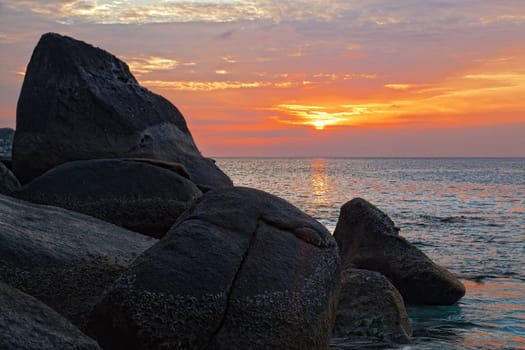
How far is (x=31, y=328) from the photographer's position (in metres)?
4.55

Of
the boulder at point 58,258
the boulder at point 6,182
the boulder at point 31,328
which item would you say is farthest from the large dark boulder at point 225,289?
the boulder at point 6,182

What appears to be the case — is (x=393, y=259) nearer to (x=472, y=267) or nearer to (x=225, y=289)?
(x=472, y=267)

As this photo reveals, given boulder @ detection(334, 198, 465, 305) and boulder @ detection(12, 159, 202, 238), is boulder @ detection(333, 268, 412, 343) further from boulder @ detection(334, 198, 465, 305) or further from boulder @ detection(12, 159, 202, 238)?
boulder @ detection(12, 159, 202, 238)

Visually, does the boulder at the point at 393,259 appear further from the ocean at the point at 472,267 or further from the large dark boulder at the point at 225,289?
the large dark boulder at the point at 225,289

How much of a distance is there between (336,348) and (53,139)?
716 centimetres

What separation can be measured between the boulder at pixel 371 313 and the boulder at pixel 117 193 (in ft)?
9.85

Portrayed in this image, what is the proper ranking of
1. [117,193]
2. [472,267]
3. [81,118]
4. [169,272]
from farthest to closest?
1. [472,267]
2. [81,118]
3. [117,193]
4. [169,272]

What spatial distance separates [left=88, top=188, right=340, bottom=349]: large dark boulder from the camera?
549 centimetres

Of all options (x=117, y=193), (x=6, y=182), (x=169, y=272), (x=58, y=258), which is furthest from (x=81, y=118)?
(x=169, y=272)

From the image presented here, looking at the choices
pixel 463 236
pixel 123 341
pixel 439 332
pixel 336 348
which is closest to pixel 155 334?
pixel 123 341

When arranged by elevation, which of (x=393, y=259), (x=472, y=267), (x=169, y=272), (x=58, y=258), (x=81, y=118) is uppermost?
(x=81, y=118)

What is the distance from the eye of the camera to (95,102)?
12.7 m

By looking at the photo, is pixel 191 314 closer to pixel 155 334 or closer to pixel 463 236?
pixel 155 334

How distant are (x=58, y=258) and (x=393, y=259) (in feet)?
25.2
